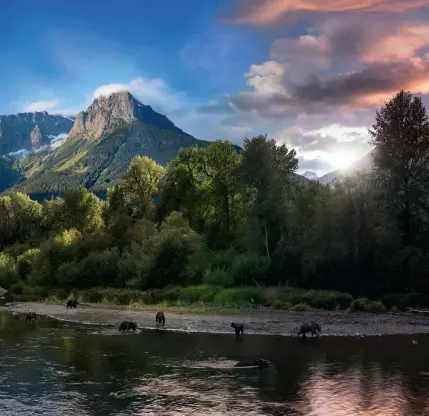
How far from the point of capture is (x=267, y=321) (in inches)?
2039

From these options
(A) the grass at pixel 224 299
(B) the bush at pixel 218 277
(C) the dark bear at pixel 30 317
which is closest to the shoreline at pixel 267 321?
(A) the grass at pixel 224 299

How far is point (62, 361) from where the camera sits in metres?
34.1

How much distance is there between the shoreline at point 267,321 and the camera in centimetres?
4584

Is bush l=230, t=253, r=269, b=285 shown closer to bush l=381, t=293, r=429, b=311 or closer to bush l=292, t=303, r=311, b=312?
bush l=292, t=303, r=311, b=312

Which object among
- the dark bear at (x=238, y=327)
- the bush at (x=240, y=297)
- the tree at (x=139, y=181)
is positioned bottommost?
the dark bear at (x=238, y=327)

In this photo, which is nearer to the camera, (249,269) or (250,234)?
(249,269)

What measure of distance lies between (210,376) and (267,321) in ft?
77.2

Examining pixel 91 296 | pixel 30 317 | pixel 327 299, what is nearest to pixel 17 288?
pixel 91 296

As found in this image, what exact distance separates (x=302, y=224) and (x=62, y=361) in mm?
43502

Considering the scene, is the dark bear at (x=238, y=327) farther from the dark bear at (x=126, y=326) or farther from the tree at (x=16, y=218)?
the tree at (x=16, y=218)

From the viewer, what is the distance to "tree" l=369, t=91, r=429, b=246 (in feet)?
203

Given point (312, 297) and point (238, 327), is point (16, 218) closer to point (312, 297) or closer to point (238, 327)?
point (312, 297)

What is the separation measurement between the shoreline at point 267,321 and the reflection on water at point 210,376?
11.4ft

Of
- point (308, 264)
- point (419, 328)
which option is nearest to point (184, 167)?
point (308, 264)
